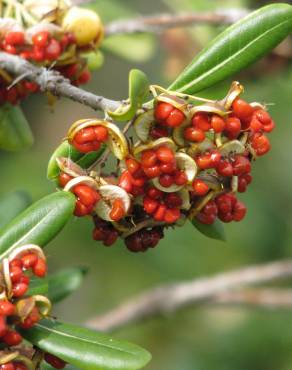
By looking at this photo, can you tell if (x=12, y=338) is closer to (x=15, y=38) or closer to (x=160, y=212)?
(x=160, y=212)

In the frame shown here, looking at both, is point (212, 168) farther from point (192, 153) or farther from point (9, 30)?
point (9, 30)

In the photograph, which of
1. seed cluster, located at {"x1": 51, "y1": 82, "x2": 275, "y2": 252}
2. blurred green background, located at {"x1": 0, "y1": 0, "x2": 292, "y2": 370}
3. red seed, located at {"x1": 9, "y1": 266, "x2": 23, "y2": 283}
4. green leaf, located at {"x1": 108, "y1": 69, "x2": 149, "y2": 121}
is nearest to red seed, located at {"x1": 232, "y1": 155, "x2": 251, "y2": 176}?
seed cluster, located at {"x1": 51, "y1": 82, "x2": 275, "y2": 252}

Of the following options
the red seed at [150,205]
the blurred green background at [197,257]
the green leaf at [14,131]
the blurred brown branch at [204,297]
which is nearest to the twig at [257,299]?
the blurred brown branch at [204,297]

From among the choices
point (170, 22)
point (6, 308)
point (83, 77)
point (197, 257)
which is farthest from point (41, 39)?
point (197, 257)

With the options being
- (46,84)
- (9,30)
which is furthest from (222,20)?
(46,84)

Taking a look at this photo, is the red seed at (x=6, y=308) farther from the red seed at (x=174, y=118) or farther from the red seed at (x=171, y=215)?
the red seed at (x=174, y=118)
